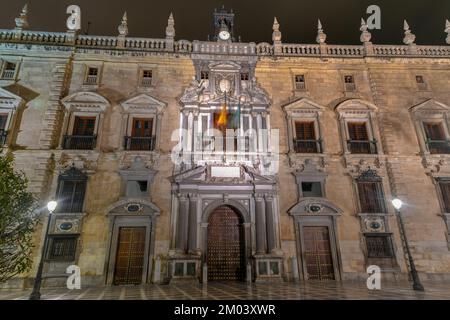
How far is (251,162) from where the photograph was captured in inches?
585

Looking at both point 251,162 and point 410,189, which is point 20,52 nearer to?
point 251,162

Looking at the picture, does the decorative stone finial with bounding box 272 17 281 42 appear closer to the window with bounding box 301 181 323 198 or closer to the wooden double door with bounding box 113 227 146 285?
the window with bounding box 301 181 323 198

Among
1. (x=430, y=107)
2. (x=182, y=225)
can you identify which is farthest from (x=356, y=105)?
(x=182, y=225)

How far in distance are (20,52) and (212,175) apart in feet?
42.5

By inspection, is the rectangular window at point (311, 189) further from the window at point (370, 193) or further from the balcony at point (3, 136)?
the balcony at point (3, 136)

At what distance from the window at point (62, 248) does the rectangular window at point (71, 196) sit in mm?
1277

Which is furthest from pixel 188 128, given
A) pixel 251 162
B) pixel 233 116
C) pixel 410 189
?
pixel 410 189

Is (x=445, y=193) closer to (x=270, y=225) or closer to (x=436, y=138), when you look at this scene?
(x=436, y=138)

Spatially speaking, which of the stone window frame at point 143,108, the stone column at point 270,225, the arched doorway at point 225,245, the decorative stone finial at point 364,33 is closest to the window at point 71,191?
the stone window frame at point 143,108

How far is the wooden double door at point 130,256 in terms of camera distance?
12945 mm

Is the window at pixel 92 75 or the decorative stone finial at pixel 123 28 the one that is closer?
the window at pixel 92 75

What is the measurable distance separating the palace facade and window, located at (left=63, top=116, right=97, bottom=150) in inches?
2.8

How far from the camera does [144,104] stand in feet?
51.4

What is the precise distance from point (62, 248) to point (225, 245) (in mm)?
7511
